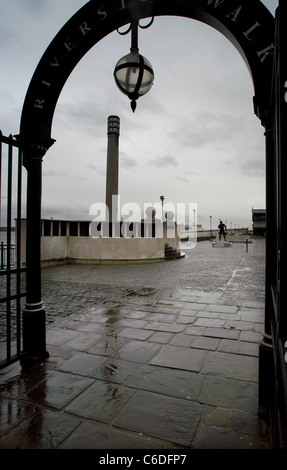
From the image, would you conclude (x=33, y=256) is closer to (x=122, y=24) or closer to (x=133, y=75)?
(x=133, y=75)

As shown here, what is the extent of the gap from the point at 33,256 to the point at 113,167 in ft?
63.0

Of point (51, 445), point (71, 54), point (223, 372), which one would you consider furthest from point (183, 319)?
point (71, 54)

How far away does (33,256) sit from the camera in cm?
362

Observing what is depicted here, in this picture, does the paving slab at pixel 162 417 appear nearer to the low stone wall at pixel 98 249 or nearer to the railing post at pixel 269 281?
the railing post at pixel 269 281

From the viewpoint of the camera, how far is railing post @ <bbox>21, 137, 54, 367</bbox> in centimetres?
356

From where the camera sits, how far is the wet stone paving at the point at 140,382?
2.19 meters

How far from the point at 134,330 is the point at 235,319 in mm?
2023

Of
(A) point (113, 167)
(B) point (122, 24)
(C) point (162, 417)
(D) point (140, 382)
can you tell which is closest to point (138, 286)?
(D) point (140, 382)

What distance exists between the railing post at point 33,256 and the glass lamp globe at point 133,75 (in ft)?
4.16

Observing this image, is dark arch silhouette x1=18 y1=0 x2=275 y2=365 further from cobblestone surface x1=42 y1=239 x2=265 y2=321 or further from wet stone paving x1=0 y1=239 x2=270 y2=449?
cobblestone surface x1=42 y1=239 x2=265 y2=321

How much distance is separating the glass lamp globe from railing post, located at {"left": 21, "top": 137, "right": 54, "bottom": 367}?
1.27m

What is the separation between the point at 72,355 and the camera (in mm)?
3684

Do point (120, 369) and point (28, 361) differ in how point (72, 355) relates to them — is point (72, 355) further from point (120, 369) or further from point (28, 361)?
point (120, 369)

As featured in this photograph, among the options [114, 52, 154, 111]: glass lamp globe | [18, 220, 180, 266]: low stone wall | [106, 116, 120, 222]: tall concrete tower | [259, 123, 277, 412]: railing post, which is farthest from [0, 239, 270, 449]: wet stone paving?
[106, 116, 120, 222]: tall concrete tower
